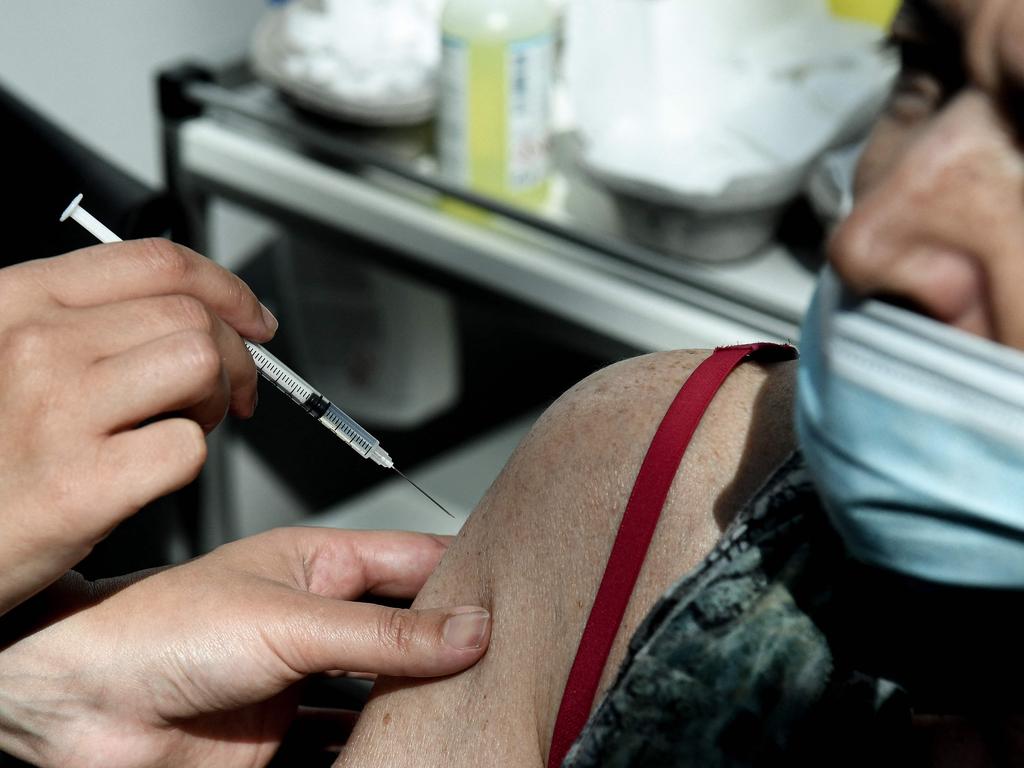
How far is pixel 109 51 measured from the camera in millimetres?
2266

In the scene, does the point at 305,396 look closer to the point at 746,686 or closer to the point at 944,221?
the point at 746,686

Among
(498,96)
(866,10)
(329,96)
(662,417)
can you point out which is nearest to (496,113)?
(498,96)

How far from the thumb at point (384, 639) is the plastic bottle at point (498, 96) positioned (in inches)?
34.3

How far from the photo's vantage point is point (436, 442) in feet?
8.69

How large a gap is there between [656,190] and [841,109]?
301mm

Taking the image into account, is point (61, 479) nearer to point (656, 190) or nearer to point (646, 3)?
point (656, 190)

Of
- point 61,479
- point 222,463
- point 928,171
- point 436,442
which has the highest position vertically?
point 928,171

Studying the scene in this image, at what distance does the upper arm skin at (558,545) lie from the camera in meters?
0.81

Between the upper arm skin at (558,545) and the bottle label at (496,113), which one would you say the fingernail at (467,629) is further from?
the bottle label at (496,113)

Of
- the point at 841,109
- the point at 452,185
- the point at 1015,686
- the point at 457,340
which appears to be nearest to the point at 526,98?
the point at 452,185

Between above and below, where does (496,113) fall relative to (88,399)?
below

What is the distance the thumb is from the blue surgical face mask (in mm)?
289

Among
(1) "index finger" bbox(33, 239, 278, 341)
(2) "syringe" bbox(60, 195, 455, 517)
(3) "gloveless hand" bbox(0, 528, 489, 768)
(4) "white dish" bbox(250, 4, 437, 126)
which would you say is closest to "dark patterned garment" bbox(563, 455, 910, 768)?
(3) "gloveless hand" bbox(0, 528, 489, 768)

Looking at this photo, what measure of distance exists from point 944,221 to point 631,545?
312mm
